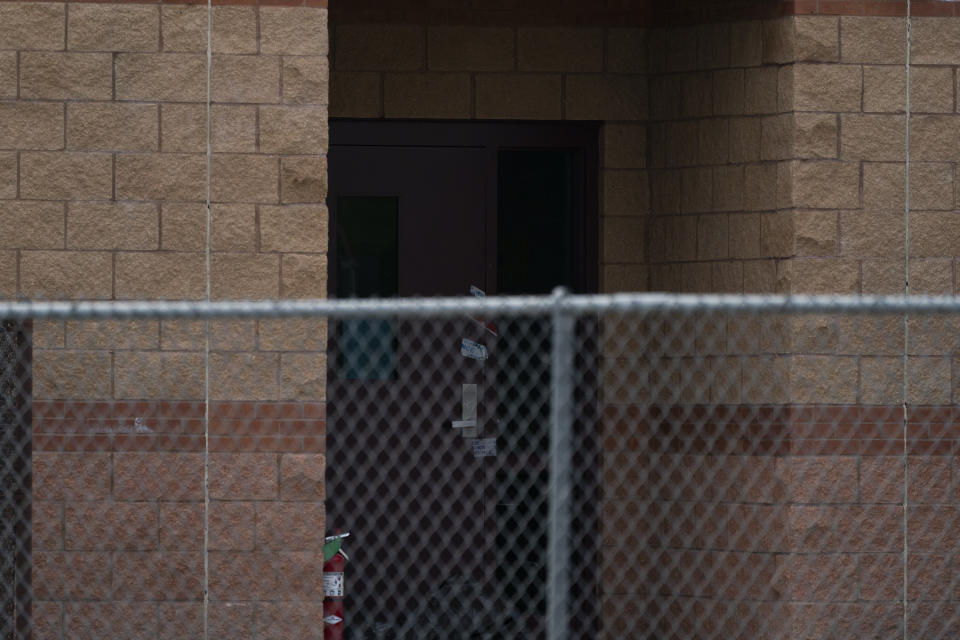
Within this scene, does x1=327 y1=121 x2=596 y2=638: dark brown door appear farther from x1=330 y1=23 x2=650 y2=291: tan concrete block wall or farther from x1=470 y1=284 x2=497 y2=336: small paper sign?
x1=330 y1=23 x2=650 y2=291: tan concrete block wall

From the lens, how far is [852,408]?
7.27 meters

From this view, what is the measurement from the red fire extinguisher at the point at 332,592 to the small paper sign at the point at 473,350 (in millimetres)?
1623

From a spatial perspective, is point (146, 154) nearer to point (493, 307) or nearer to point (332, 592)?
point (332, 592)

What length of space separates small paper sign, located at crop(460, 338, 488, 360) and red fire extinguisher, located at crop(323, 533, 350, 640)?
5.33ft

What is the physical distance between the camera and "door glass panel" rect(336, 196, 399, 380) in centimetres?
852

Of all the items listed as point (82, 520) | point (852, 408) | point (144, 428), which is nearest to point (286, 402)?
point (144, 428)

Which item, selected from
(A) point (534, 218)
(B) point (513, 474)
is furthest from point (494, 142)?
(B) point (513, 474)

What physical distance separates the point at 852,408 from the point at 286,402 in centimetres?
285

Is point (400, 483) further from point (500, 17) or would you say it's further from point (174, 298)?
point (500, 17)

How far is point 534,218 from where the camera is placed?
8.77 m

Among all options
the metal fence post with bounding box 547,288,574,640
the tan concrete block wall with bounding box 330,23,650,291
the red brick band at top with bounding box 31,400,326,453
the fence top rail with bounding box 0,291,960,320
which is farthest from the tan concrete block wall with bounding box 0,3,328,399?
the metal fence post with bounding box 547,288,574,640

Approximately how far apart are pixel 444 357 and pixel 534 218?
1.02 meters

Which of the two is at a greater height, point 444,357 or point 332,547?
point 444,357

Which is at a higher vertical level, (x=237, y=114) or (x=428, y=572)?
(x=237, y=114)
